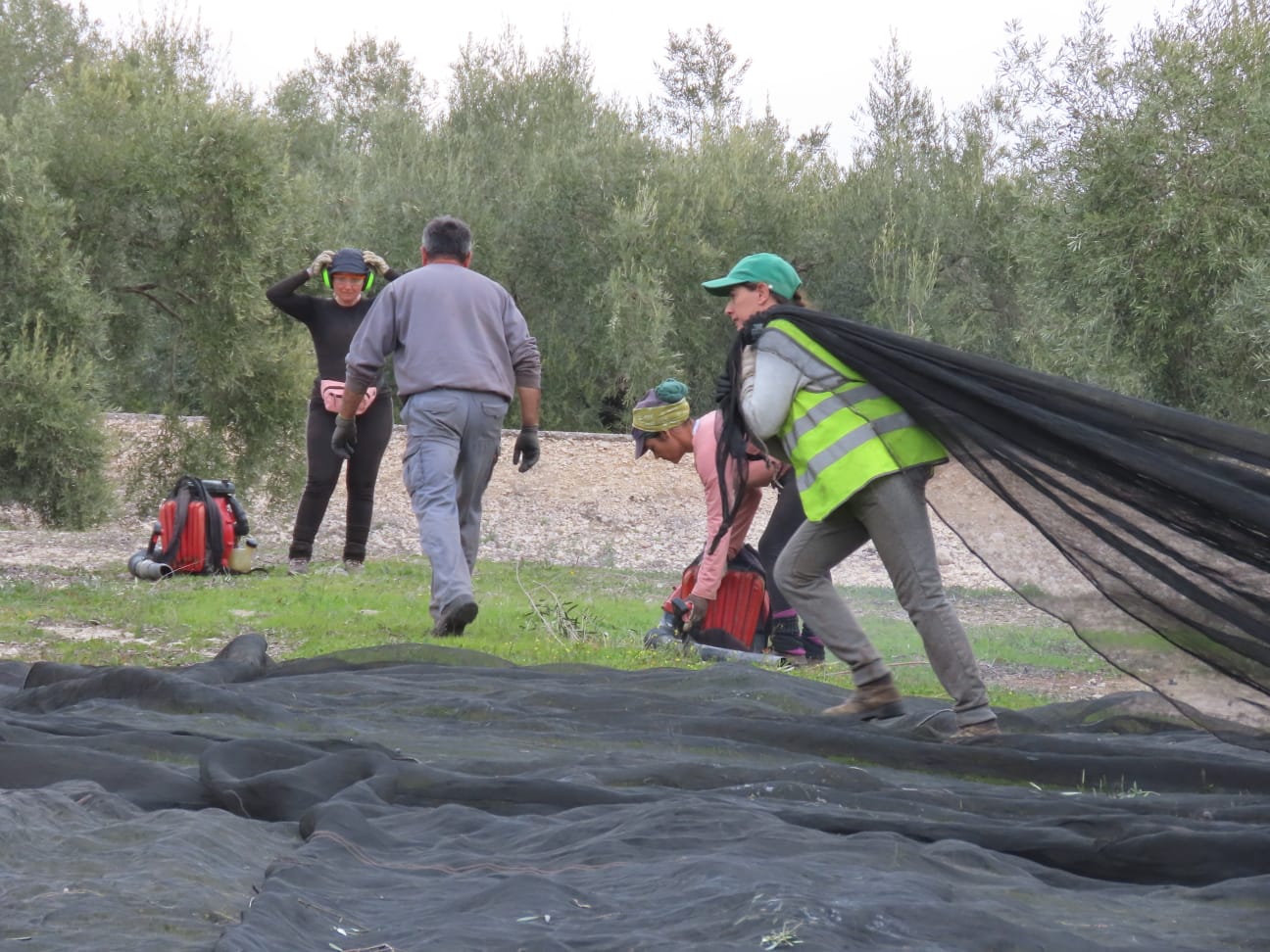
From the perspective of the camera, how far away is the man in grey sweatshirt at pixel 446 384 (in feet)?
25.8

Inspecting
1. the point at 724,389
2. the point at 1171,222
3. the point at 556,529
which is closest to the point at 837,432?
the point at 724,389

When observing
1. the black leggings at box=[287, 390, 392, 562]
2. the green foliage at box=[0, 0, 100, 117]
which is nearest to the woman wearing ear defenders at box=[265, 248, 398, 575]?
the black leggings at box=[287, 390, 392, 562]

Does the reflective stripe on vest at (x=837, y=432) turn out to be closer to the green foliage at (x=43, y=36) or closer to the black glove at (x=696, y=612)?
the black glove at (x=696, y=612)

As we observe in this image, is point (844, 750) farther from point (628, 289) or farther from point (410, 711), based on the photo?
point (628, 289)

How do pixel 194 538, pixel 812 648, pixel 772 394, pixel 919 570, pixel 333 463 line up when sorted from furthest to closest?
pixel 194 538 → pixel 333 463 → pixel 812 648 → pixel 772 394 → pixel 919 570

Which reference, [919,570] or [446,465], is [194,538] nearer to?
[446,465]

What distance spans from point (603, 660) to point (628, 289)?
1879 cm

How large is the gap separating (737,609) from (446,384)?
7.11ft

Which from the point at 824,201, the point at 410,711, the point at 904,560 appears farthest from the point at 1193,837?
the point at 824,201

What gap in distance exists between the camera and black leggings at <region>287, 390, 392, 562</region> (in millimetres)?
10836

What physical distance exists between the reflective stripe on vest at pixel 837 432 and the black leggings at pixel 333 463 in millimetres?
5791

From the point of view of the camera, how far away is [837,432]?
5.35 meters

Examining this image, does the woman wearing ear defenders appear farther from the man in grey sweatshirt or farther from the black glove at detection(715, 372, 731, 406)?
the black glove at detection(715, 372, 731, 406)

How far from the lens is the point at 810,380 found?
5.45 m
